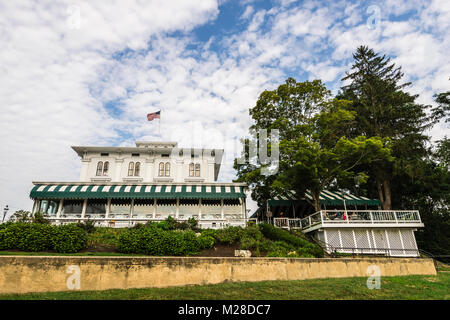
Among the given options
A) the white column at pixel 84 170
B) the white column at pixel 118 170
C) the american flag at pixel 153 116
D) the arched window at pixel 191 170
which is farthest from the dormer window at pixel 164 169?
the white column at pixel 84 170

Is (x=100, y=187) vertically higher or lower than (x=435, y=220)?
higher

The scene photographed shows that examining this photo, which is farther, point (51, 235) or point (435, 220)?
point (435, 220)

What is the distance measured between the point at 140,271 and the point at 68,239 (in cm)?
577

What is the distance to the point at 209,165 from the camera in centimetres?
3069

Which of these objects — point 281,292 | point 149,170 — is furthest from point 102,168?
point 281,292

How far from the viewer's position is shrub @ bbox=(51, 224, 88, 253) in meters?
12.9

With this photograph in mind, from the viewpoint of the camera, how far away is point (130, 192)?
23.2 m

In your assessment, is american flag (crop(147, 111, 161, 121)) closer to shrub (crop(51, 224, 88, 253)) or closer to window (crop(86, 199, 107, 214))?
window (crop(86, 199, 107, 214))

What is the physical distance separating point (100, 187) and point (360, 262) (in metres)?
21.2

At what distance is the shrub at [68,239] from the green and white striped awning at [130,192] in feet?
30.1

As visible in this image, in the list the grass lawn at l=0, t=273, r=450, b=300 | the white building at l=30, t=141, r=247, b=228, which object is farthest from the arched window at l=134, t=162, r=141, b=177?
the grass lawn at l=0, t=273, r=450, b=300

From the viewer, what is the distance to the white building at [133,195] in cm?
2259
